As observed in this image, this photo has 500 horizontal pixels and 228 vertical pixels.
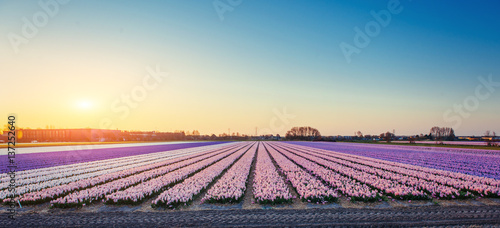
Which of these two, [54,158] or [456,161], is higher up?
[456,161]

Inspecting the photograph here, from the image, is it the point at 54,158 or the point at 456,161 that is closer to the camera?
the point at 456,161

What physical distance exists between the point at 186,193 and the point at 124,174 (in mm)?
7920

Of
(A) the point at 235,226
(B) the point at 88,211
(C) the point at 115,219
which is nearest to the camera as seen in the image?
(A) the point at 235,226

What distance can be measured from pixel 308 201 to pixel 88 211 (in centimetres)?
793

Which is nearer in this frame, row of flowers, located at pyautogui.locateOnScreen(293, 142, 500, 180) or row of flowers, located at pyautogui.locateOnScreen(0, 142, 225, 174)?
row of flowers, located at pyautogui.locateOnScreen(293, 142, 500, 180)

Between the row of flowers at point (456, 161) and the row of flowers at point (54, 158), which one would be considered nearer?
the row of flowers at point (456, 161)

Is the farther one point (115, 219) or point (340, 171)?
point (340, 171)

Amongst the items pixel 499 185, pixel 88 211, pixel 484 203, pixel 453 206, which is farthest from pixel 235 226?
pixel 499 185

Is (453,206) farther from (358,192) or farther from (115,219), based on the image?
(115,219)

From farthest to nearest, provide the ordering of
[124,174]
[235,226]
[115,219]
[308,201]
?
[124,174], [308,201], [115,219], [235,226]

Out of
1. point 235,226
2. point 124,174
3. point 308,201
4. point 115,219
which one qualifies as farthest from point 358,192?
point 124,174

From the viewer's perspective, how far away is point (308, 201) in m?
9.26

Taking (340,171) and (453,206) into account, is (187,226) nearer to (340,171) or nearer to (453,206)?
(453,206)

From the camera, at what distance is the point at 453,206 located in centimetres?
848
